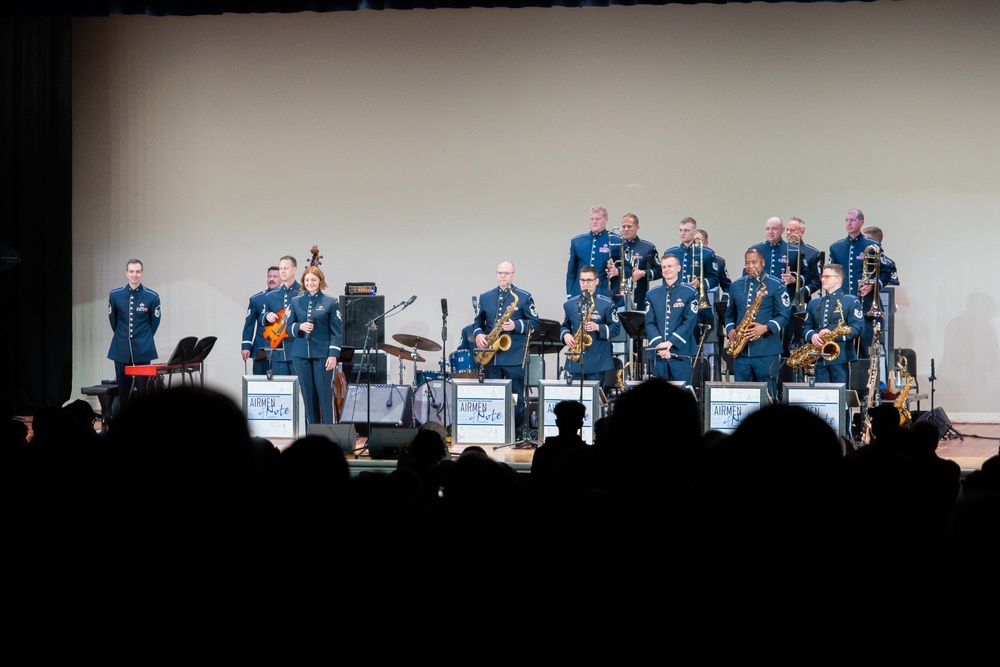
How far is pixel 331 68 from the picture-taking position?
47.1ft

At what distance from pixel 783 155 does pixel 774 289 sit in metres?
3.66

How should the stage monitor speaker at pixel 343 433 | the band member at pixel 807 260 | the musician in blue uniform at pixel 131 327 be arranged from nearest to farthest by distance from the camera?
the stage monitor speaker at pixel 343 433 → the musician in blue uniform at pixel 131 327 → the band member at pixel 807 260

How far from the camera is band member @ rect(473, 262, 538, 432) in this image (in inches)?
427

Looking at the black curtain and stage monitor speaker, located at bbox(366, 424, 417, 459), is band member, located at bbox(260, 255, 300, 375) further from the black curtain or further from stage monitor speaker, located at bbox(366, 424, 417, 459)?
the black curtain

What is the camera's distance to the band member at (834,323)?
10445mm

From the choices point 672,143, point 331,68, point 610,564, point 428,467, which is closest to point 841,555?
point 610,564

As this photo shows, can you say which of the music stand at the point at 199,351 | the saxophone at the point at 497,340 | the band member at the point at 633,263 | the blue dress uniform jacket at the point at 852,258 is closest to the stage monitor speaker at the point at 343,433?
the saxophone at the point at 497,340

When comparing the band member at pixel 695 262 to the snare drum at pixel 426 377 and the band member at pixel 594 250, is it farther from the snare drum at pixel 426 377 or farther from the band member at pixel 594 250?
the snare drum at pixel 426 377

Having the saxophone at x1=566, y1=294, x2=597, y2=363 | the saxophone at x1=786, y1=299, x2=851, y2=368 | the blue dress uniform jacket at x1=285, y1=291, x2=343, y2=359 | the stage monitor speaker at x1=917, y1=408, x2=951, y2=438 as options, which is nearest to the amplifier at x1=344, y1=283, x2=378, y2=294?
the blue dress uniform jacket at x1=285, y1=291, x2=343, y2=359

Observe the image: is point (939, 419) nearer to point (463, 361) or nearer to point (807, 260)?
point (807, 260)

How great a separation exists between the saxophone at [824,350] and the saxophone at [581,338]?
6.65 ft

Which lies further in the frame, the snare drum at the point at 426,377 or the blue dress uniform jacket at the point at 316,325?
the snare drum at the point at 426,377

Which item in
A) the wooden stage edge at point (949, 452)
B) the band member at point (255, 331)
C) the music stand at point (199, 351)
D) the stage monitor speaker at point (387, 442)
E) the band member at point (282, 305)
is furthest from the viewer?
the band member at point (255, 331)

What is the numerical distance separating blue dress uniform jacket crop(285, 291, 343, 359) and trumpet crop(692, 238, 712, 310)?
156 inches
